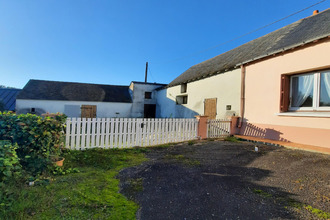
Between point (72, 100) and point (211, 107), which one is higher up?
point (72, 100)

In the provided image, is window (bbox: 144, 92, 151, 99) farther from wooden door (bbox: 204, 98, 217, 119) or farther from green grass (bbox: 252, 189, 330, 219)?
green grass (bbox: 252, 189, 330, 219)

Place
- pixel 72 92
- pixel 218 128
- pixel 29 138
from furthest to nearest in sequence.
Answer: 1. pixel 72 92
2. pixel 218 128
3. pixel 29 138

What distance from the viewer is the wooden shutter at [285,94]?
7.65 metres

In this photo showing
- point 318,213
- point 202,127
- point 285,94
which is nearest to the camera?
point 318,213

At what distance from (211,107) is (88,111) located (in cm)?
1767

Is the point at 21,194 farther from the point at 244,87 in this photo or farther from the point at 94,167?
the point at 244,87

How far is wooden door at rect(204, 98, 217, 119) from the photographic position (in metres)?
12.4

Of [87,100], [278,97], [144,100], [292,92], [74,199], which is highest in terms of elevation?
[144,100]

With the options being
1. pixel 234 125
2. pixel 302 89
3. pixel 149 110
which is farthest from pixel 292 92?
pixel 149 110

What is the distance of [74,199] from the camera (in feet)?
8.94

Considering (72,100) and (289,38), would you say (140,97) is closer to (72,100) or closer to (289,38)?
(72,100)

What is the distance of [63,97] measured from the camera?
74.9ft

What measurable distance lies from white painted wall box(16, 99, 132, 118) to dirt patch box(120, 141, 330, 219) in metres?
20.7

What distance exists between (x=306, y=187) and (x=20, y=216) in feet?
15.9
